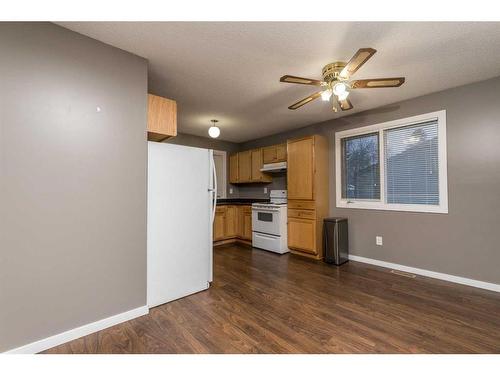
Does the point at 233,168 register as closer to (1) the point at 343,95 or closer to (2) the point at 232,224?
(2) the point at 232,224

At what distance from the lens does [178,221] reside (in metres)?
2.39

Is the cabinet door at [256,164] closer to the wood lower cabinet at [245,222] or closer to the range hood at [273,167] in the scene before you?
the range hood at [273,167]

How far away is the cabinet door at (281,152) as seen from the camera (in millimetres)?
4562

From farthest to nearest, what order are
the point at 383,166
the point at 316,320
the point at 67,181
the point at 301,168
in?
1. the point at 301,168
2. the point at 383,166
3. the point at 316,320
4. the point at 67,181

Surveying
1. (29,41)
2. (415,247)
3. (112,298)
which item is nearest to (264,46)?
(29,41)

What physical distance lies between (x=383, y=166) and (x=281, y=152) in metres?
1.85

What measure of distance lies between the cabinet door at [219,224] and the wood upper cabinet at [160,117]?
2.62 m

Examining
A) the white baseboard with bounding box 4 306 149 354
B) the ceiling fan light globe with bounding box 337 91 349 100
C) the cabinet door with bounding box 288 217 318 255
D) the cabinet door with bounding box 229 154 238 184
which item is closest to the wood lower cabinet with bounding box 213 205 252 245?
the cabinet door with bounding box 229 154 238 184

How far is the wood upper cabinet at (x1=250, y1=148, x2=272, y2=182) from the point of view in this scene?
5.02m

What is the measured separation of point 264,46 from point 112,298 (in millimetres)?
2492

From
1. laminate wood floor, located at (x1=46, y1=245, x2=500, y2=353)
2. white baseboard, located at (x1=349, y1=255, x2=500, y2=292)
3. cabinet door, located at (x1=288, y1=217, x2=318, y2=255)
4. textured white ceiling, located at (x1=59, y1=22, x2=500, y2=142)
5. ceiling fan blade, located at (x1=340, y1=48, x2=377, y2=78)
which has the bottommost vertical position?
laminate wood floor, located at (x1=46, y1=245, x2=500, y2=353)

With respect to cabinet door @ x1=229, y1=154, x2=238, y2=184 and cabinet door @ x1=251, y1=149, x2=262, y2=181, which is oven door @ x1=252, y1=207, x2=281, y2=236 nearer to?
cabinet door @ x1=251, y1=149, x2=262, y2=181

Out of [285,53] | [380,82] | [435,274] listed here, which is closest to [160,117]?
[285,53]

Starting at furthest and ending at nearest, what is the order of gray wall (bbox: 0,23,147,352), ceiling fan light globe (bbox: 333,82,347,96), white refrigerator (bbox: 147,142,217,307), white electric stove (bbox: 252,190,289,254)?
white electric stove (bbox: 252,190,289,254) < white refrigerator (bbox: 147,142,217,307) < ceiling fan light globe (bbox: 333,82,347,96) < gray wall (bbox: 0,23,147,352)
